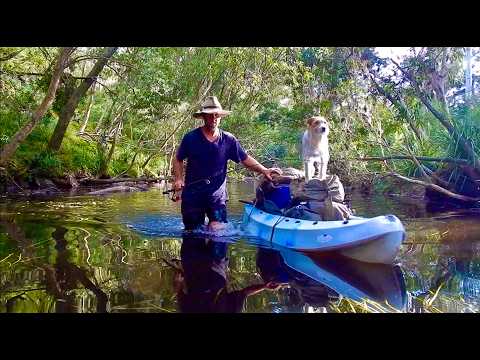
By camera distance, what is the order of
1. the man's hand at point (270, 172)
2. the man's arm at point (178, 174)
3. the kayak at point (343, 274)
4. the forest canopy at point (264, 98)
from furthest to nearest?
1. the forest canopy at point (264, 98)
2. the man's hand at point (270, 172)
3. the man's arm at point (178, 174)
4. the kayak at point (343, 274)

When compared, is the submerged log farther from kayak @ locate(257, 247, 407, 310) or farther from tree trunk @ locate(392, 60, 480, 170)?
kayak @ locate(257, 247, 407, 310)

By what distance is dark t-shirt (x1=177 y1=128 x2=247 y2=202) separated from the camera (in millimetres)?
5414

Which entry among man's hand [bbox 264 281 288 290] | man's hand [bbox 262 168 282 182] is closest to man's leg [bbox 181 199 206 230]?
man's hand [bbox 262 168 282 182]

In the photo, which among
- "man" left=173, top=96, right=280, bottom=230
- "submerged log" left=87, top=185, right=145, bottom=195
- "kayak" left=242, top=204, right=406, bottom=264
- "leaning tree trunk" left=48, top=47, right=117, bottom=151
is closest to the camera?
"kayak" left=242, top=204, right=406, bottom=264

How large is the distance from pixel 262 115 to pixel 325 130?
12586 mm

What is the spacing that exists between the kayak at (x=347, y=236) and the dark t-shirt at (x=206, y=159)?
0.77 m

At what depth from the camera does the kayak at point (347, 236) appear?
13.9ft

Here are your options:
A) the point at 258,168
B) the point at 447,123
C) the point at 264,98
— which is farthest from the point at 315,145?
the point at 264,98

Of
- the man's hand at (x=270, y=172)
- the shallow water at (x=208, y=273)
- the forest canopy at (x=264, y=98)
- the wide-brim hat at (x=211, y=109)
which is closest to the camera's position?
the shallow water at (x=208, y=273)

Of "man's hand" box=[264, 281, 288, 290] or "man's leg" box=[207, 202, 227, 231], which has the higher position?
"man's leg" box=[207, 202, 227, 231]

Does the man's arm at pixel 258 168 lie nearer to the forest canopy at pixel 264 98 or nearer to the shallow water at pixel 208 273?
the shallow water at pixel 208 273

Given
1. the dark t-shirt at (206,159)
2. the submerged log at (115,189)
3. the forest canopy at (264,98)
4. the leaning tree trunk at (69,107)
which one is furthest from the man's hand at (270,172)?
the leaning tree trunk at (69,107)

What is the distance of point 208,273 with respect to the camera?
4.05m

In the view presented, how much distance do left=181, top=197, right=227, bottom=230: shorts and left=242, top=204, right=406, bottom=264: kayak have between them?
0.64m
